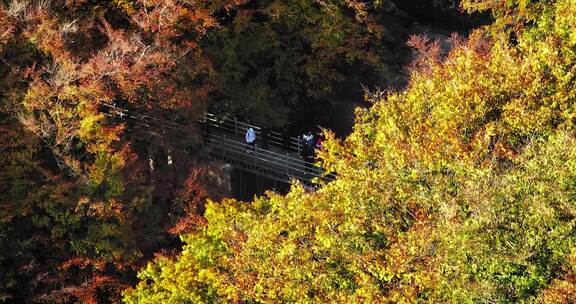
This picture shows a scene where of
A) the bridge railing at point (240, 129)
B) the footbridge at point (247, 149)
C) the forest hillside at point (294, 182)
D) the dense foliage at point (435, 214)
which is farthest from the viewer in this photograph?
the bridge railing at point (240, 129)

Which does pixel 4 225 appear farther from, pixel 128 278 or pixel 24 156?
pixel 128 278

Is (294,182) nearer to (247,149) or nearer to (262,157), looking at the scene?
(247,149)

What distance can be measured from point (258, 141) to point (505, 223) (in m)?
16.6

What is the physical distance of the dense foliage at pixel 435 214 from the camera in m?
15.6

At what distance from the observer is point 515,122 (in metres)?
18.2

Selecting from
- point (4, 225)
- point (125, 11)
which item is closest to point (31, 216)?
point (4, 225)

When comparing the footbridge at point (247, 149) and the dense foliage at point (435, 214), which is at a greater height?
the footbridge at point (247, 149)

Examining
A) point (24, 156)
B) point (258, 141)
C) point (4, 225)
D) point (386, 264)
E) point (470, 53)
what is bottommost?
point (386, 264)

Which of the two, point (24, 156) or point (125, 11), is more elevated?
point (125, 11)

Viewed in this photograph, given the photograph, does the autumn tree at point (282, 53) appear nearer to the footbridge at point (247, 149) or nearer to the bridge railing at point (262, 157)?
the footbridge at point (247, 149)

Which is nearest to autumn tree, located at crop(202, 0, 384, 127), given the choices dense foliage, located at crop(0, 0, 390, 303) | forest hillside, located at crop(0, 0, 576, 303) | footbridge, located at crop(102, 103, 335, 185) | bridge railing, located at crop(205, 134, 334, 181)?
forest hillside, located at crop(0, 0, 576, 303)

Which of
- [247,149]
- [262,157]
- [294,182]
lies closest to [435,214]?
[294,182]

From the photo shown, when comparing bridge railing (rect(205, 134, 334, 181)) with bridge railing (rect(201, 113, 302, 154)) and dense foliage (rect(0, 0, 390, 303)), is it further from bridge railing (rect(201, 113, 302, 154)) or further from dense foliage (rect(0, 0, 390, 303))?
dense foliage (rect(0, 0, 390, 303))

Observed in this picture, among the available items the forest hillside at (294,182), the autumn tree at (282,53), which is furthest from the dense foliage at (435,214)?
the autumn tree at (282,53)
